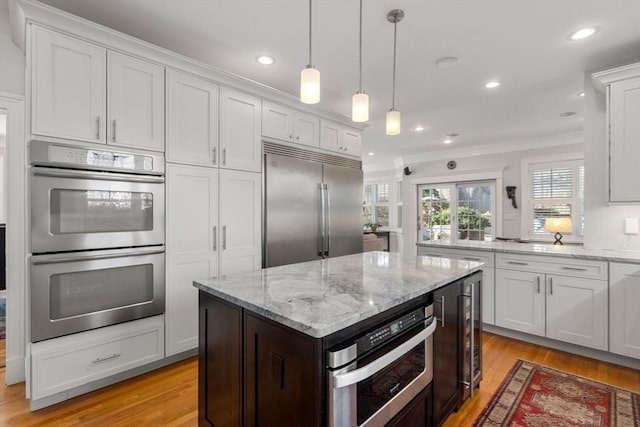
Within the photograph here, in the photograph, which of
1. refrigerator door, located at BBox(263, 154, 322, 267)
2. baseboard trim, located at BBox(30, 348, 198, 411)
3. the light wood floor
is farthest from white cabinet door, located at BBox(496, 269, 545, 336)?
baseboard trim, located at BBox(30, 348, 198, 411)

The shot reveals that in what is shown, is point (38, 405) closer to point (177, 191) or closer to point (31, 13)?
point (177, 191)

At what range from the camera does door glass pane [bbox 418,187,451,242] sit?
6.90m

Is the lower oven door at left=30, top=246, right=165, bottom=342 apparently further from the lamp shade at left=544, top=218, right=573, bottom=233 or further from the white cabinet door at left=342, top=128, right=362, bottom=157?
the lamp shade at left=544, top=218, right=573, bottom=233

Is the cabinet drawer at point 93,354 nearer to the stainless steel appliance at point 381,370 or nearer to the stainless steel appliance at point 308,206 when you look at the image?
the stainless steel appliance at point 308,206

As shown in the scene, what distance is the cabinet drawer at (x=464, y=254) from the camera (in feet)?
10.8

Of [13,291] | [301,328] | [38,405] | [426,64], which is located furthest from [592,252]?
[13,291]

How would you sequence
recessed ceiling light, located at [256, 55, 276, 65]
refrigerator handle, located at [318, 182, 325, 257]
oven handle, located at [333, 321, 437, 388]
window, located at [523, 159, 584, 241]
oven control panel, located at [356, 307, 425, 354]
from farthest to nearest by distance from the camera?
window, located at [523, 159, 584, 241] < refrigerator handle, located at [318, 182, 325, 257] < recessed ceiling light, located at [256, 55, 276, 65] < oven control panel, located at [356, 307, 425, 354] < oven handle, located at [333, 321, 437, 388]

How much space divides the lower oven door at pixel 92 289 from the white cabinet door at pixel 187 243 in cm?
12

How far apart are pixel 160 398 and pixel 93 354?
54 cm

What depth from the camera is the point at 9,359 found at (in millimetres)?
2314

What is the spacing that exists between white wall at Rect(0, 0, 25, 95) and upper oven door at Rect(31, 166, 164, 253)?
2.96 feet

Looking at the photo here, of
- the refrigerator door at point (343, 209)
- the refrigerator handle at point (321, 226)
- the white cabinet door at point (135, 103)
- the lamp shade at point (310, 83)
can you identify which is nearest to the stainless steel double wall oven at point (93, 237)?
the white cabinet door at point (135, 103)

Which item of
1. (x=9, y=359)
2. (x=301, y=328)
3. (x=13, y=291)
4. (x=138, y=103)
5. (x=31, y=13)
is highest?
(x=31, y=13)

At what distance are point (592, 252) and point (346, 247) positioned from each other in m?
2.36
